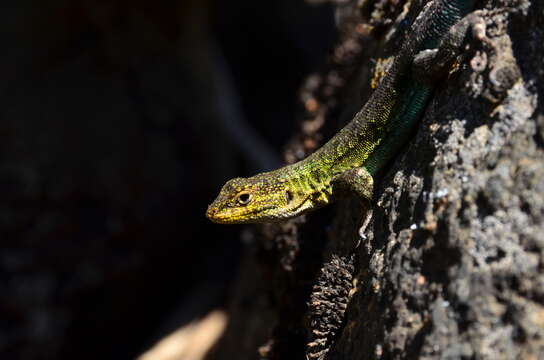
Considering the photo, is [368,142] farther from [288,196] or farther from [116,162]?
[116,162]

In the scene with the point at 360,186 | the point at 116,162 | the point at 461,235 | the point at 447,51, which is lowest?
the point at 461,235

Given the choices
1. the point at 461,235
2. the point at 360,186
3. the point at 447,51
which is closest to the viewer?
the point at 461,235

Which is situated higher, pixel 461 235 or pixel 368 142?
pixel 368 142

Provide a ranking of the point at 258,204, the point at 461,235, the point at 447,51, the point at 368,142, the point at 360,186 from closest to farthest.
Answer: the point at 461,235, the point at 447,51, the point at 360,186, the point at 368,142, the point at 258,204

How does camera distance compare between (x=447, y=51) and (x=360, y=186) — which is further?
(x=360, y=186)

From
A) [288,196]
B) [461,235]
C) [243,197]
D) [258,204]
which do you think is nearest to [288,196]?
[288,196]

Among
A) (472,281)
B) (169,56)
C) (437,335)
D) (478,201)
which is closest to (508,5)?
(478,201)

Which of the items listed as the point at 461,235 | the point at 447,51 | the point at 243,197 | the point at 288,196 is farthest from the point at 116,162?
the point at 461,235

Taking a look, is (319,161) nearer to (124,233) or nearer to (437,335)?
(437,335)
